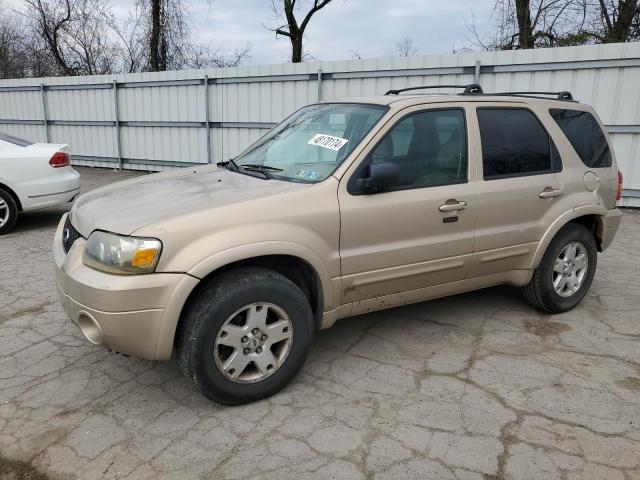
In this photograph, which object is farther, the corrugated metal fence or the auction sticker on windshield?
the corrugated metal fence

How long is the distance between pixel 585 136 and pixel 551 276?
118 centimetres

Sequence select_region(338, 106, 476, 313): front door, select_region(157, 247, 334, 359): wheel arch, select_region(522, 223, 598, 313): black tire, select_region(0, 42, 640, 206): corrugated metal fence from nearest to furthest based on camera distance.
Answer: select_region(157, 247, 334, 359): wheel arch → select_region(338, 106, 476, 313): front door → select_region(522, 223, 598, 313): black tire → select_region(0, 42, 640, 206): corrugated metal fence

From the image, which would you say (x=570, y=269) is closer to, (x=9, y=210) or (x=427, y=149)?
(x=427, y=149)

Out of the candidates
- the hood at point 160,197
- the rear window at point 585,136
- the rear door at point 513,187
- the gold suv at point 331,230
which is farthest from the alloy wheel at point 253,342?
the rear window at point 585,136

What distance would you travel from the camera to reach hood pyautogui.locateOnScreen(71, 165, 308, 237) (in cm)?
284

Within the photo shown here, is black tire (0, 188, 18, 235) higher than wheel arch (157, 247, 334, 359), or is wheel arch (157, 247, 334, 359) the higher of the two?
wheel arch (157, 247, 334, 359)

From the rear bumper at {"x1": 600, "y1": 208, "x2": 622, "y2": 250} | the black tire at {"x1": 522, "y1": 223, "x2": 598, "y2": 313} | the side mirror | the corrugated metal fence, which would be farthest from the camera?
the corrugated metal fence

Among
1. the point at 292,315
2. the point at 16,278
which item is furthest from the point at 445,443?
the point at 16,278

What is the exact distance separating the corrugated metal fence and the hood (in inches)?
265

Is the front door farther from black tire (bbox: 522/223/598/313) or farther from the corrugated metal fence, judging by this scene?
the corrugated metal fence

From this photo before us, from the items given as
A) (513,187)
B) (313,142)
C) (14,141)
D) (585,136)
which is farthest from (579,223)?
(14,141)

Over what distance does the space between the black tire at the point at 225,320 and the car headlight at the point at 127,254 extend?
0.34 meters

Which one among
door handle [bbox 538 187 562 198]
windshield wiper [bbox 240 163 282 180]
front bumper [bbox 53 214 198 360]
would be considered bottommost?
front bumper [bbox 53 214 198 360]

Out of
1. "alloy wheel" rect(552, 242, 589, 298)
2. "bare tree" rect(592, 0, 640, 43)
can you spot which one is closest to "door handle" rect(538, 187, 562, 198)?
"alloy wheel" rect(552, 242, 589, 298)
